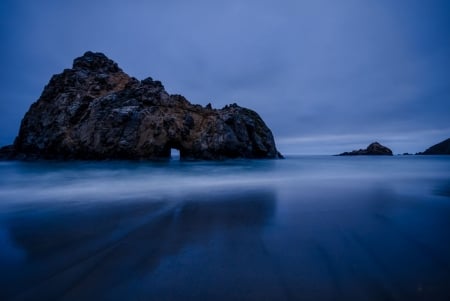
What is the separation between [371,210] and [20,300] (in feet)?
18.3

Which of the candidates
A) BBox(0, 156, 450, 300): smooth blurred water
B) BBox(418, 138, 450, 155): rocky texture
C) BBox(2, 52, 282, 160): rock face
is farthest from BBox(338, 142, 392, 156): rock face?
BBox(0, 156, 450, 300): smooth blurred water

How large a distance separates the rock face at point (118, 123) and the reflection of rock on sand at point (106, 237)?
24.0m

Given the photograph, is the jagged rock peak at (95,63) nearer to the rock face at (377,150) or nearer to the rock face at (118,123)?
the rock face at (118,123)

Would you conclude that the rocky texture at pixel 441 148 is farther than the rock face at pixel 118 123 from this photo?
Yes

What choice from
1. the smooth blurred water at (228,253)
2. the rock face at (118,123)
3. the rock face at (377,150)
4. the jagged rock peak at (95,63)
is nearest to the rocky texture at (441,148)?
the rock face at (377,150)

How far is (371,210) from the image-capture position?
4.24m

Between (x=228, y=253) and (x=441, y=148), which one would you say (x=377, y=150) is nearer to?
(x=441, y=148)

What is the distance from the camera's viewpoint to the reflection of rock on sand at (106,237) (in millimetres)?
1914

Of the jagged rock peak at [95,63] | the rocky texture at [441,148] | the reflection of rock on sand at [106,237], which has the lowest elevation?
the reflection of rock on sand at [106,237]

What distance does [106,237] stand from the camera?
9.82 ft

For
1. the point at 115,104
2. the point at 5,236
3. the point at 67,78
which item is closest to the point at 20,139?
the point at 67,78

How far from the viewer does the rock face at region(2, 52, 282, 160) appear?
26.7 m

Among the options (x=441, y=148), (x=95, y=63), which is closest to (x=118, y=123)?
(x=95, y=63)

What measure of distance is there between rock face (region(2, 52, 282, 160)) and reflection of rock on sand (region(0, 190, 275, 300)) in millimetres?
24000
